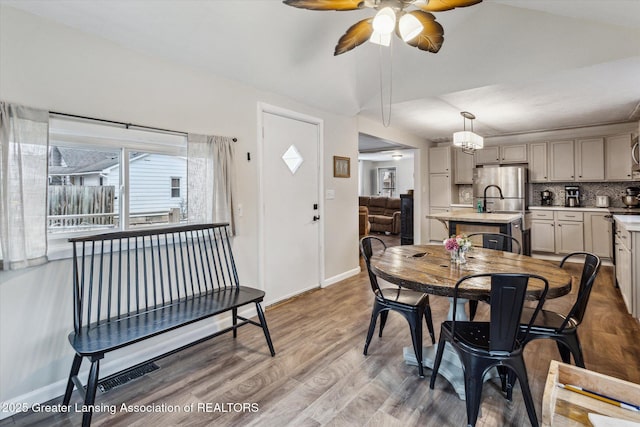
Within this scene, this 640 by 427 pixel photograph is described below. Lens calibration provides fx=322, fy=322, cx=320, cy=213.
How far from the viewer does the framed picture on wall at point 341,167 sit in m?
4.27

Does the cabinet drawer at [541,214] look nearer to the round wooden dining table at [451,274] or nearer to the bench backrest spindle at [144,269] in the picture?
the round wooden dining table at [451,274]

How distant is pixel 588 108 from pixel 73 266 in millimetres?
5898

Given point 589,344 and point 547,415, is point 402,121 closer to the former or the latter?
point 589,344

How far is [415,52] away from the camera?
3494 millimetres

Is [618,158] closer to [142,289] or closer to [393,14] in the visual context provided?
[393,14]

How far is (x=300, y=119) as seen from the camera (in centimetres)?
371

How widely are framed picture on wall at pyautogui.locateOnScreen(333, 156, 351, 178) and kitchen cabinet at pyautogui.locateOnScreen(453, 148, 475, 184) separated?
331 cm

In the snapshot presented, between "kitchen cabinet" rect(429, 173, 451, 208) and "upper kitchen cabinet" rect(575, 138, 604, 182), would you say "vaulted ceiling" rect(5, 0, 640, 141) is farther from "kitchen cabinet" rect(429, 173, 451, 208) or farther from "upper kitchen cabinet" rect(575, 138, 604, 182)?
"kitchen cabinet" rect(429, 173, 451, 208)

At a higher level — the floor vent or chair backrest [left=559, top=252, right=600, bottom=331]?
chair backrest [left=559, top=252, right=600, bottom=331]

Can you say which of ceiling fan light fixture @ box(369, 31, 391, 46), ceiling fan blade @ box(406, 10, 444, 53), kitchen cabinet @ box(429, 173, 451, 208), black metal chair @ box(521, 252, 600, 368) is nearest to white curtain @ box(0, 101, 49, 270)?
ceiling fan light fixture @ box(369, 31, 391, 46)

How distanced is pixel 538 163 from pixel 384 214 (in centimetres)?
421

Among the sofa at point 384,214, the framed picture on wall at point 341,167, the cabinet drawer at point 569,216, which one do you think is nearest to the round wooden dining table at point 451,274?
the framed picture on wall at point 341,167

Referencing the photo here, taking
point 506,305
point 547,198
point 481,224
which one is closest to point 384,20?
point 506,305

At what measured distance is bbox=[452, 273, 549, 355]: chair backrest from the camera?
4.96 ft
